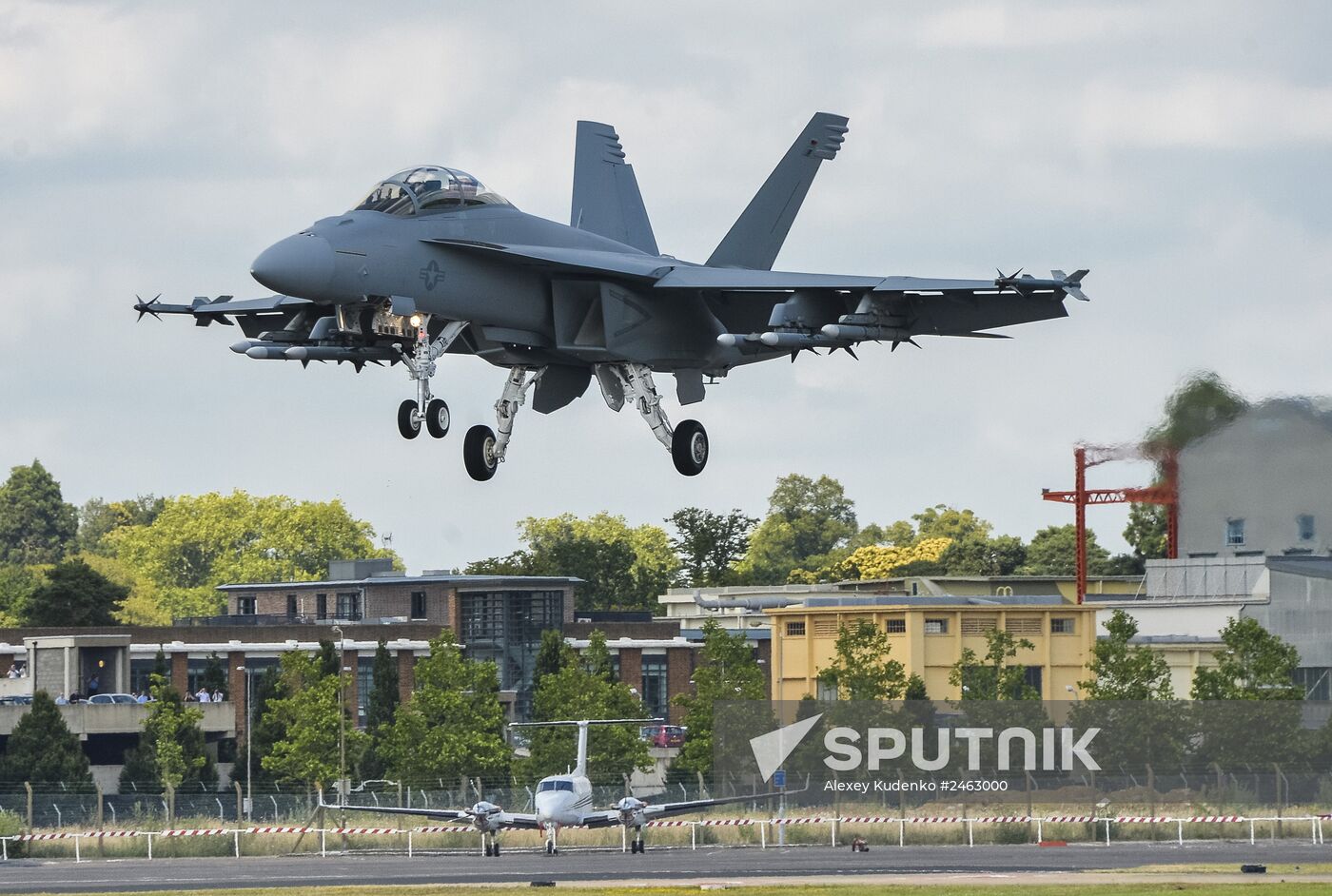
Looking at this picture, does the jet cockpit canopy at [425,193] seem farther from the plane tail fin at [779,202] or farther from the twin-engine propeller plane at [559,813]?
the twin-engine propeller plane at [559,813]

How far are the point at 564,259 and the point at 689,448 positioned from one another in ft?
17.6

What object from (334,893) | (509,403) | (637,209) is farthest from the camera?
(334,893)

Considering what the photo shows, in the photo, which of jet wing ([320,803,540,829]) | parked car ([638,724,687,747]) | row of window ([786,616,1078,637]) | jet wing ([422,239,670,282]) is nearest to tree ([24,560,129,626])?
parked car ([638,724,687,747])

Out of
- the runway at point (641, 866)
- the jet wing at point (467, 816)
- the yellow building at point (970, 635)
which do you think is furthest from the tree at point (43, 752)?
the yellow building at point (970, 635)

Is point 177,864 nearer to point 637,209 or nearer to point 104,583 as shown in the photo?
point 637,209

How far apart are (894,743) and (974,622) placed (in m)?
18.5

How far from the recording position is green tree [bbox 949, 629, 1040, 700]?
3627 inches

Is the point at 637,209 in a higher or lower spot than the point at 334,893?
higher

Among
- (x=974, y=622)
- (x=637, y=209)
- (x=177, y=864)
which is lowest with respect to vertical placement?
(x=177, y=864)

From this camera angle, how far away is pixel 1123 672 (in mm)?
85875

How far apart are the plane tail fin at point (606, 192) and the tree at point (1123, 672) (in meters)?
39.4

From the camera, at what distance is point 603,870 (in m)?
66.2

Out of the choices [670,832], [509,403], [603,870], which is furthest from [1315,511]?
[509,403]

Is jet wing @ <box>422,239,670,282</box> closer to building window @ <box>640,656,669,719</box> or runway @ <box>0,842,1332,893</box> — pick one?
runway @ <box>0,842,1332,893</box>
